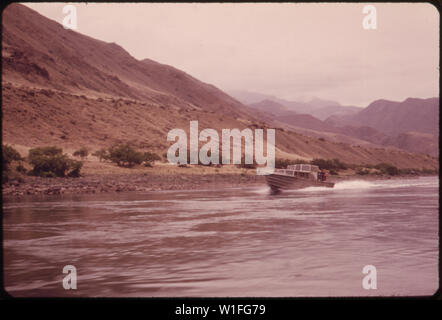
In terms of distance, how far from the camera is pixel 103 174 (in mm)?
42062

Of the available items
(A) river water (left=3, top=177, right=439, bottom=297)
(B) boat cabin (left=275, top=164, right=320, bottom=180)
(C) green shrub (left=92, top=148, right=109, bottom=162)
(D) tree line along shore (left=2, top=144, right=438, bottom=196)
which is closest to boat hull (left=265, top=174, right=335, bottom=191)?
(B) boat cabin (left=275, top=164, right=320, bottom=180)

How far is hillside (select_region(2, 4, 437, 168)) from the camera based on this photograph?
204 ft

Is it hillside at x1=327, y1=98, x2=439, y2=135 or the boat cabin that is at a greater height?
hillside at x1=327, y1=98, x2=439, y2=135

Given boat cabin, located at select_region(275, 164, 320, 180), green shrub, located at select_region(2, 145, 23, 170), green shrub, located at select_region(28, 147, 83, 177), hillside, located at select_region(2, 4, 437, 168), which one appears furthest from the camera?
hillside, located at select_region(2, 4, 437, 168)

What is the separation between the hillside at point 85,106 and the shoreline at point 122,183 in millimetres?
16735

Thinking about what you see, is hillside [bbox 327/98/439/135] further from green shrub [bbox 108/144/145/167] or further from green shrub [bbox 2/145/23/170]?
green shrub [bbox 2/145/23/170]

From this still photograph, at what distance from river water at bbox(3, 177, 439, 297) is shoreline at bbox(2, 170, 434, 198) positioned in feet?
29.6

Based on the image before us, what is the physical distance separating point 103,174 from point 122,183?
728cm

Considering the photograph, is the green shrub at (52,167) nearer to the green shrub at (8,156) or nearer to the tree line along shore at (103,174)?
the tree line along shore at (103,174)

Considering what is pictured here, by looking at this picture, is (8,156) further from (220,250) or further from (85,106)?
(85,106)

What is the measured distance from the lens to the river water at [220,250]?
8.41 m

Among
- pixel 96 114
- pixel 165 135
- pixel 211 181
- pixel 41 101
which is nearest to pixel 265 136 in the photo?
pixel 165 135
